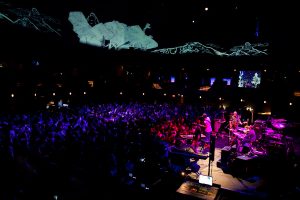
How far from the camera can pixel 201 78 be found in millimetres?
24078

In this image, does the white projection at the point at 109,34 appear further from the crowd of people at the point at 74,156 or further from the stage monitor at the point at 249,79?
the crowd of people at the point at 74,156

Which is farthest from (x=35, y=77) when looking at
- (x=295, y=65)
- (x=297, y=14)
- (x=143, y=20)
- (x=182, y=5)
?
(x=295, y=65)

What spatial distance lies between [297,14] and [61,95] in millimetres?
17419

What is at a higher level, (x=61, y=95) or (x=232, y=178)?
(x=61, y=95)

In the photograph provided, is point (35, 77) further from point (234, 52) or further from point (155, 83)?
point (234, 52)

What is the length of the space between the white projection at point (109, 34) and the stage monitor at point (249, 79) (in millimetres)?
8173

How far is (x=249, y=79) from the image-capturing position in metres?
Answer: 21.3

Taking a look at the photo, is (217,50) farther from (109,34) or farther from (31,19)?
(31,19)

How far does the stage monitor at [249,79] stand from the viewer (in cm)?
2097

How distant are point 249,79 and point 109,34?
1244cm

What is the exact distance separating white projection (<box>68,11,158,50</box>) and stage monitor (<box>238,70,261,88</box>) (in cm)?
817

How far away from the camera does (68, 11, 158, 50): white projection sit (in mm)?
19000

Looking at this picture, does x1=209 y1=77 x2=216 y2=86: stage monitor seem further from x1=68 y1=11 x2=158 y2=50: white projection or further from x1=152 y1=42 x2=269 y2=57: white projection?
x1=68 y1=11 x2=158 y2=50: white projection

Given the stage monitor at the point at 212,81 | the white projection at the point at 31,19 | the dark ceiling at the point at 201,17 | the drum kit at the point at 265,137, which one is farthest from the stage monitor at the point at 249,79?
the white projection at the point at 31,19
